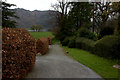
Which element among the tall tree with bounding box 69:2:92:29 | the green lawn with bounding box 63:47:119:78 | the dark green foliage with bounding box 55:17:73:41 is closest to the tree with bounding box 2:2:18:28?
the green lawn with bounding box 63:47:119:78

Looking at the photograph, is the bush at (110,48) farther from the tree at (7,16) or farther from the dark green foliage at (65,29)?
the dark green foliage at (65,29)

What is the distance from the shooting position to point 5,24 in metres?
6.88

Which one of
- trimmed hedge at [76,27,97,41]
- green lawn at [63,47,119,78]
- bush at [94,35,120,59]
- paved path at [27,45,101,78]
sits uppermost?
trimmed hedge at [76,27,97,41]

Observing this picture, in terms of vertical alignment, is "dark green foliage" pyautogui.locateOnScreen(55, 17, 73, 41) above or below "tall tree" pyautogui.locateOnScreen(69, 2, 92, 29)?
below

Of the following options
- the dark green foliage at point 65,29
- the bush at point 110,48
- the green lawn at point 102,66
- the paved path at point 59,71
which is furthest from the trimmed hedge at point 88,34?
the paved path at point 59,71

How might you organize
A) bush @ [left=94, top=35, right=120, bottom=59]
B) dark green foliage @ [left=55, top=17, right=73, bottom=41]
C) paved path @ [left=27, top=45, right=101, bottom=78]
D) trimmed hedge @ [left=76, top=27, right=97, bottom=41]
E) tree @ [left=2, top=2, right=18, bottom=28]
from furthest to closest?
1. dark green foliage @ [left=55, top=17, right=73, bottom=41]
2. trimmed hedge @ [left=76, top=27, right=97, bottom=41]
3. tree @ [left=2, top=2, right=18, bottom=28]
4. bush @ [left=94, top=35, right=120, bottom=59]
5. paved path @ [left=27, top=45, right=101, bottom=78]

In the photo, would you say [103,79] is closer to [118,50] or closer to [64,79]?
[64,79]

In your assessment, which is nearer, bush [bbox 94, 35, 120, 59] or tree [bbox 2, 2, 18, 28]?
bush [bbox 94, 35, 120, 59]

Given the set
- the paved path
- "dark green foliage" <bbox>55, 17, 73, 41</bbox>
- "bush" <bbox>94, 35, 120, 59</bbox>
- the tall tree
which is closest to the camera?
the paved path

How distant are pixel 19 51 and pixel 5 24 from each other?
209 inches

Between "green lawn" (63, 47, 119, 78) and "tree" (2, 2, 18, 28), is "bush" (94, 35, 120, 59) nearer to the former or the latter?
"green lawn" (63, 47, 119, 78)

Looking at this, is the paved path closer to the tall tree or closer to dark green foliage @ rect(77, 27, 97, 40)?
dark green foliage @ rect(77, 27, 97, 40)

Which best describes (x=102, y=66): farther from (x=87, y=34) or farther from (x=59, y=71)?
(x=87, y=34)

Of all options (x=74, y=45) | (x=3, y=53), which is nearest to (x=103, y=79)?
(x=3, y=53)
